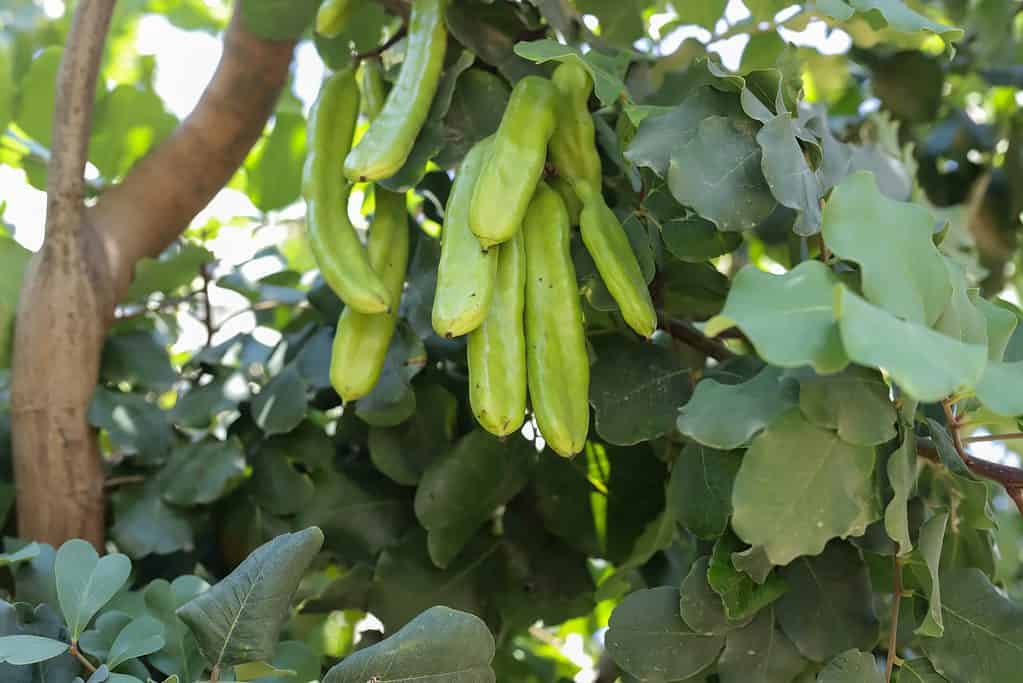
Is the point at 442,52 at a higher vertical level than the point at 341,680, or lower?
higher

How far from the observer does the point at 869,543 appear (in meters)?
0.66

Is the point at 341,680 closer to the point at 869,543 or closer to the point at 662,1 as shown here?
the point at 869,543

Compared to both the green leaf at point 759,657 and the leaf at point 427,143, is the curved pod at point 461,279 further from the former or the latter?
the green leaf at point 759,657

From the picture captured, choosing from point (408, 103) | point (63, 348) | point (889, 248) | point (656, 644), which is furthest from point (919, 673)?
point (63, 348)

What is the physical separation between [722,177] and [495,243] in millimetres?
138

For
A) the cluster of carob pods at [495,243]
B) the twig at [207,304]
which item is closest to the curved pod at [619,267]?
the cluster of carob pods at [495,243]

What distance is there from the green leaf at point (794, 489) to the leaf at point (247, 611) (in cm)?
24

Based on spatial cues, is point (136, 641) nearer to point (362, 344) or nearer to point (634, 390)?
point (362, 344)

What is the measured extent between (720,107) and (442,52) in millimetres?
233

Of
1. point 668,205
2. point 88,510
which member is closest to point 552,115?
point 668,205

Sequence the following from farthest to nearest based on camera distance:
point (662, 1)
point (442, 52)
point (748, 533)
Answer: point (662, 1) < point (442, 52) < point (748, 533)

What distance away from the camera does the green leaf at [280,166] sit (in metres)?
1.03

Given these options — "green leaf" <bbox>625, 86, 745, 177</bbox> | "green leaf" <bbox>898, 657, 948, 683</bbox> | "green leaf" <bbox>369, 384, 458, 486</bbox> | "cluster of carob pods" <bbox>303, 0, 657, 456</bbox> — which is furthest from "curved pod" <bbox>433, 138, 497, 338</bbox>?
"green leaf" <bbox>898, 657, 948, 683</bbox>

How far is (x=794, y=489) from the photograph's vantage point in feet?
1.71
